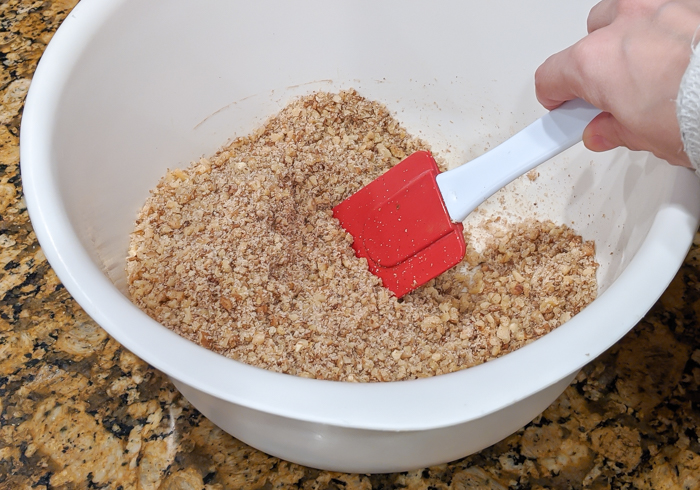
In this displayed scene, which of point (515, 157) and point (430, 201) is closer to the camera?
point (515, 157)

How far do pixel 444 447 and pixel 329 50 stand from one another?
80 centimetres

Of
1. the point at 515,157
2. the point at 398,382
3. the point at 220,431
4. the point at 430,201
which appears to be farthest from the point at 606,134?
the point at 220,431

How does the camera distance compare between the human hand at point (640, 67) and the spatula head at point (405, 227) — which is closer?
the human hand at point (640, 67)

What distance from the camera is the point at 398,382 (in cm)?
60

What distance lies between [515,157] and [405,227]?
244mm

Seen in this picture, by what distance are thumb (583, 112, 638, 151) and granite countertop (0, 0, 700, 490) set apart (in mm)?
377

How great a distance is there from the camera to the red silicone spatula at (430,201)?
85 cm

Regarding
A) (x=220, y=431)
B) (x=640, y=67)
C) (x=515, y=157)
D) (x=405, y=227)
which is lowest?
(x=220, y=431)

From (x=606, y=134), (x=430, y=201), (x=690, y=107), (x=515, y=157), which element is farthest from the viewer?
(x=430, y=201)

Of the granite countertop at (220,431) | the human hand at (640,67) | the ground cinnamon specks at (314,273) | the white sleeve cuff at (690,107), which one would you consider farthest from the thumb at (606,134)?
the granite countertop at (220,431)

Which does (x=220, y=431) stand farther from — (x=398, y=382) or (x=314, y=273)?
(x=398, y=382)

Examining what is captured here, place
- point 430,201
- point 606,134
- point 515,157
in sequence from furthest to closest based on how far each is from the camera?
point 430,201 → point 515,157 → point 606,134

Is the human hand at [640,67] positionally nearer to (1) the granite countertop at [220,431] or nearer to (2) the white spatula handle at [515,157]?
(2) the white spatula handle at [515,157]

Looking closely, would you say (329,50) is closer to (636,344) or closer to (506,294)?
(506,294)
